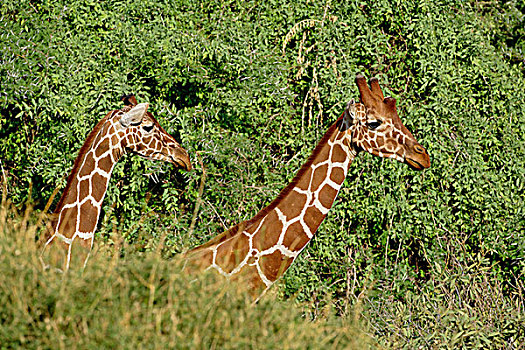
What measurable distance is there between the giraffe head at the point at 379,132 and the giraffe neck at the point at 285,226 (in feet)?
0.44

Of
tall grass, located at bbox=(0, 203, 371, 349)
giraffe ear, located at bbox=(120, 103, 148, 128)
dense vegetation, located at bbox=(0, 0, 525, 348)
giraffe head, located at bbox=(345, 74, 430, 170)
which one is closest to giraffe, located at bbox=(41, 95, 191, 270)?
giraffe ear, located at bbox=(120, 103, 148, 128)

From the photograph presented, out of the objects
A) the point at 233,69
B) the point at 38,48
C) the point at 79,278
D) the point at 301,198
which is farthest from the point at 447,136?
the point at 79,278

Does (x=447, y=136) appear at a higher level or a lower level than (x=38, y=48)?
lower

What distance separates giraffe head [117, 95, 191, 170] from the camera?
5.45 m

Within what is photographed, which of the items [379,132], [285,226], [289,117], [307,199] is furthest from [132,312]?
[289,117]

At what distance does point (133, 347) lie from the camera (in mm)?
3420

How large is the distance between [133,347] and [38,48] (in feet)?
15.9

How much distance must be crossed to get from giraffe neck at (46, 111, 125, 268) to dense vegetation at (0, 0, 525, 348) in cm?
170

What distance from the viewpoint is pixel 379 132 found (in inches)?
206

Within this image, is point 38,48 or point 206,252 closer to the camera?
point 206,252

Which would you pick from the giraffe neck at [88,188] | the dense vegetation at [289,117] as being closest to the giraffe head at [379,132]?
the giraffe neck at [88,188]

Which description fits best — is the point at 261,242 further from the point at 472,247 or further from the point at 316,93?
the point at 472,247

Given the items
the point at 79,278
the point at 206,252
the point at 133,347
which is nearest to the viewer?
the point at 133,347

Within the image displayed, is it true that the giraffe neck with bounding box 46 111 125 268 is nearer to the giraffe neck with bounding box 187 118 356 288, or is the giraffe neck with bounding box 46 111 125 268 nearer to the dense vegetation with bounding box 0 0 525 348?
the giraffe neck with bounding box 187 118 356 288
